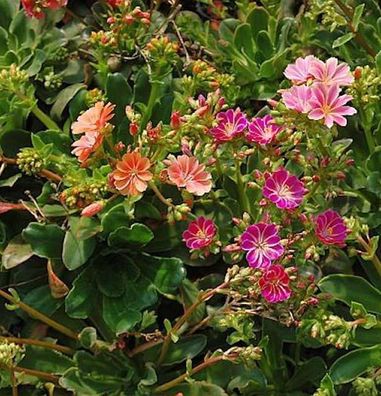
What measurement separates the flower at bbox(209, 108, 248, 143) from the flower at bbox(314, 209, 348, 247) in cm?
23

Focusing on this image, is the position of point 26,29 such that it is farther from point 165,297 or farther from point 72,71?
point 165,297

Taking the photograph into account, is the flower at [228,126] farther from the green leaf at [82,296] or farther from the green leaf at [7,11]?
the green leaf at [7,11]

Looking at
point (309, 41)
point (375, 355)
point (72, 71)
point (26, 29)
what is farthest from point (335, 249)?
point (26, 29)

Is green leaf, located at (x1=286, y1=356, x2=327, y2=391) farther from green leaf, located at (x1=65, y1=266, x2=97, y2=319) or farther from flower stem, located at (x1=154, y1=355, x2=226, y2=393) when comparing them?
green leaf, located at (x1=65, y1=266, x2=97, y2=319)

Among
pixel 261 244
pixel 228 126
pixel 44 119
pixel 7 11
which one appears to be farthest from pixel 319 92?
pixel 7 11

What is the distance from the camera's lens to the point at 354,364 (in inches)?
66.3

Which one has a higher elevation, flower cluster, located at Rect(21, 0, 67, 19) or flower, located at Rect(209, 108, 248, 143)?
flower cluster, located at Rect(21, 0, 67, 19)

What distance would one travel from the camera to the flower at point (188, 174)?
159 centimetres

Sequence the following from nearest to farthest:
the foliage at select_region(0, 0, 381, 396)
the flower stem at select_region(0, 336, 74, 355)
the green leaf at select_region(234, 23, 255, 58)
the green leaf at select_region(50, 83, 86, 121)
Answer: the foliage at select_region(0, 0, 381, 396)
the flower stem at select_region(0, 336, 74, 355)
the green leaf at select_region(50, 83, 86, 121)
the green leaf at select_region(234, 23, 255, 58)

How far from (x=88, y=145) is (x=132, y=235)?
0.78 ft

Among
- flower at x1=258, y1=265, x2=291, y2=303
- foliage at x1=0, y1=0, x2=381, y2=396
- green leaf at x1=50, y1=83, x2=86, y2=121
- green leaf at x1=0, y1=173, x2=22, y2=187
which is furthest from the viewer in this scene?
green leaf at x1=50, y1=83, x2=86, y2=121

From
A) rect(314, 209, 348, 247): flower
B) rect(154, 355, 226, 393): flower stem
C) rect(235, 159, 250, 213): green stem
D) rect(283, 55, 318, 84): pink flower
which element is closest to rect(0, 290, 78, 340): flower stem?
rect(154, 355, 226, 393): flower stem

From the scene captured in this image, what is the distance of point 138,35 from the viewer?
2.06 metres

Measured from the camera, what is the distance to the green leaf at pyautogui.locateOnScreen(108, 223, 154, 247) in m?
1.72
